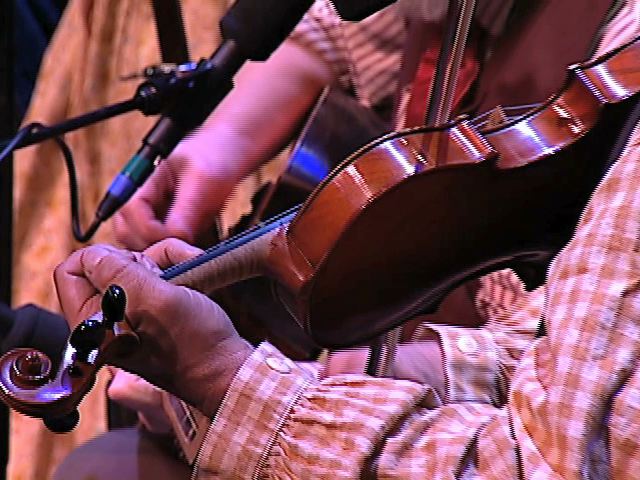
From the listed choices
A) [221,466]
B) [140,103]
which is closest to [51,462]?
[140,103]

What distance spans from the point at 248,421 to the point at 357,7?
0.87 ft

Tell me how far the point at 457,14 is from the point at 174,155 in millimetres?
534

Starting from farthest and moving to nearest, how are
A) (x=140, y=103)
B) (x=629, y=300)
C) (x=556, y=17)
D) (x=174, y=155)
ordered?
(x=174, y=155) < (x=140, y=103) < (x=556, y=17) < (x=629, y=300)

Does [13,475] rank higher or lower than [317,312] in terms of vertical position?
lower

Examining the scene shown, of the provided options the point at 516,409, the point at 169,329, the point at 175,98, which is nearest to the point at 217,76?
the point at 175,98

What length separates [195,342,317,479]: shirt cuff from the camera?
55cm

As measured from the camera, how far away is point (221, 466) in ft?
1.82

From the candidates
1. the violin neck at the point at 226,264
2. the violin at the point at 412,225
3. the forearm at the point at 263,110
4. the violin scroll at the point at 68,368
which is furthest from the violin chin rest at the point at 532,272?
the forearm at the point at 263,110

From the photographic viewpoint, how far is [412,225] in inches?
22.6

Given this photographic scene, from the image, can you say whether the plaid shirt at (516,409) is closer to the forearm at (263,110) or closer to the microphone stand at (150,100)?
the microphone stand at (150,100)

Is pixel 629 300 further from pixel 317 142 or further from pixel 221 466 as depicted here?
pixel 317 142

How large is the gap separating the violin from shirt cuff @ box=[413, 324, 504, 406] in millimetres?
49

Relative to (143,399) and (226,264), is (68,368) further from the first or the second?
(143,399)

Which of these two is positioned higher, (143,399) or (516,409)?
(516,409)
